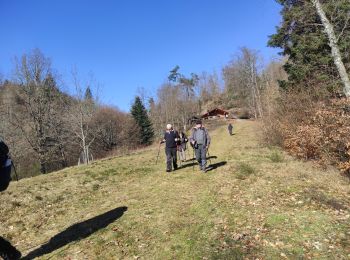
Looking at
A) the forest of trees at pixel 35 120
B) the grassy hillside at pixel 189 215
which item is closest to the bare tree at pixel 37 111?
the forest of trees at pixel 35 120

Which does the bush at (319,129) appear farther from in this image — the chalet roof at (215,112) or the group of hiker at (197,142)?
Result: the chalet roof at (215,112)

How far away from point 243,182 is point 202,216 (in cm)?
338

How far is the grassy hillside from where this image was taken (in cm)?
682

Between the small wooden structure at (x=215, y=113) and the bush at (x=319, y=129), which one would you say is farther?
the small wooden structure at (x=215, y=113)

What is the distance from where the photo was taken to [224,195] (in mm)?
10242

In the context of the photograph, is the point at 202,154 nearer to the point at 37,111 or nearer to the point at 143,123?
the point at 37,111

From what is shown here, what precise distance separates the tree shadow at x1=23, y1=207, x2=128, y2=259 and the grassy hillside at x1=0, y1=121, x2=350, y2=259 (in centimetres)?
3

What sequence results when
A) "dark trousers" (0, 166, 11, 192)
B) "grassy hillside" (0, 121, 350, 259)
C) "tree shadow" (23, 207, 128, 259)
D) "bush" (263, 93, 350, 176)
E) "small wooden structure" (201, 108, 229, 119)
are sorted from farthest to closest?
1. "small wooden structure" (201, 108, 229, 119)
2. "bush" (263, 93, 350, 176)
3. "tree shadow" (23, 207, 128, 259)
4. "grassy hillside" (0, 121, 350, 259)
5. "dark trousers" (0, 166, 11, 192)

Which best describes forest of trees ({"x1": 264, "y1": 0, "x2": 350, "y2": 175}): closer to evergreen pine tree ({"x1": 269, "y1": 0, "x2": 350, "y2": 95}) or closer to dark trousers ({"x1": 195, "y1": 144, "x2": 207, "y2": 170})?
evergreen pine tree ({"x1": 269, "y1": 0, "x2": 350, "y2": 95})

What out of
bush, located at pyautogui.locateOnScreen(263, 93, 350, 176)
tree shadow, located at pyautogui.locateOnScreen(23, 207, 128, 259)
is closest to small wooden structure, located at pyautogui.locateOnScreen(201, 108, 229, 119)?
bush, located at pyautogui.locateOnScreen(263, 93, 350, 176)

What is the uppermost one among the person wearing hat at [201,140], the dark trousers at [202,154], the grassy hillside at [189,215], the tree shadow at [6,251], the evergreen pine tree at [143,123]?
the evergreen pine tree at [143,123]

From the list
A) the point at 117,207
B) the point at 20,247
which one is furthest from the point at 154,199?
the point at 20,247

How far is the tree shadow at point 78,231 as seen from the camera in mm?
7430

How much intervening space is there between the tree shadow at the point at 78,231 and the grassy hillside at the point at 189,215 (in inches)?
1.1
